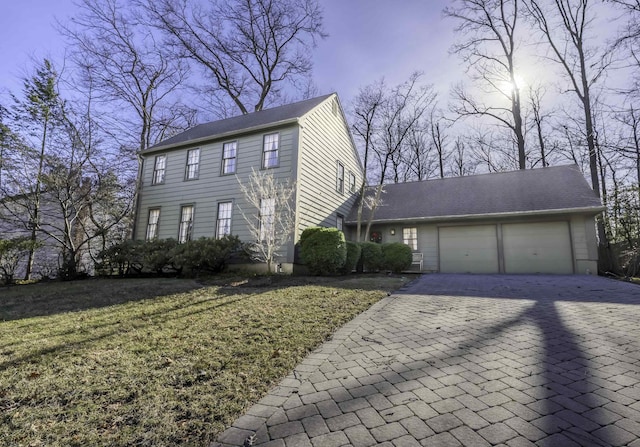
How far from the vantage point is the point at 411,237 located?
1416 centimetres

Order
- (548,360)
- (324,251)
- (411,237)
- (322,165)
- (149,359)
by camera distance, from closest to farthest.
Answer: (548,360)
(149,359)
(324,251)
(322,165)
(411,237)

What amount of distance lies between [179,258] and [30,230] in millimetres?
5985

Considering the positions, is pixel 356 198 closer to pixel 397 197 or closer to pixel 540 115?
pixel 397 197

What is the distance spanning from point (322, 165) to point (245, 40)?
487 inches

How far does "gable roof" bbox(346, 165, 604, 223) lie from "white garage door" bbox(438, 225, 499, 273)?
81cm

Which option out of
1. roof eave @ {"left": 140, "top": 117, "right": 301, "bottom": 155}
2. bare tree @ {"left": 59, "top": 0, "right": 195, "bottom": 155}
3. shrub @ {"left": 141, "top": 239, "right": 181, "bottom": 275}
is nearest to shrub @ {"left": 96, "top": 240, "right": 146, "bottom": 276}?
shrub @ {"left": 141, "top": 239, "right": 181, "bottom": 275}

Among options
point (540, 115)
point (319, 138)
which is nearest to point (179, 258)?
point (319, 138)

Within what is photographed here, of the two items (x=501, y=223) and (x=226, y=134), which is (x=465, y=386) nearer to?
(x=501, y=223)

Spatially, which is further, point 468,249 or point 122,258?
point 468,249

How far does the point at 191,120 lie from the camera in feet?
67.7

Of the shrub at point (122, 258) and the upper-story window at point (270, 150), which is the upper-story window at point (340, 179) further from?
the shrub at point (122, 258)

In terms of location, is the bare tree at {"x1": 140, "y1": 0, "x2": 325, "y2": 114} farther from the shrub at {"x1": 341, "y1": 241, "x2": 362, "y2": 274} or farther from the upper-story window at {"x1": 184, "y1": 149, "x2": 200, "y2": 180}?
the shrub at {"x1": 341, "y1": 241, "x2": 362, "y2": 274}

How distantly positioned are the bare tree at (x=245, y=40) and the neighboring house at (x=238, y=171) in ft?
23.5

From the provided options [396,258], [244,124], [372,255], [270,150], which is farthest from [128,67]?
[396,258]
